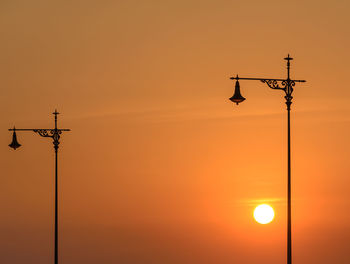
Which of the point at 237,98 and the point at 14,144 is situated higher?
the point at 237,98

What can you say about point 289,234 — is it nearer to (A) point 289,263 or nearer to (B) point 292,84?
(A) point 289,263

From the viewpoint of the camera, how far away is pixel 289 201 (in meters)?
46.4

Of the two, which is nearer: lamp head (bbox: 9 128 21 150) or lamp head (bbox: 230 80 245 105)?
lamp head (bbox: 230 80 245 105)

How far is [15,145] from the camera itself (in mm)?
63750

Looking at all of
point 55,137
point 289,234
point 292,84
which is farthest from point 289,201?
point 55,137

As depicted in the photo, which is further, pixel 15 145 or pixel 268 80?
pixel 15 145

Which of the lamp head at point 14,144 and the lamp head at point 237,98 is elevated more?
the lamp head at point 237,98

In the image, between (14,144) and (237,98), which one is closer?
(237,98)

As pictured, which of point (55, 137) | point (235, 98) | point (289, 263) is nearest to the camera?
point (289, 263)

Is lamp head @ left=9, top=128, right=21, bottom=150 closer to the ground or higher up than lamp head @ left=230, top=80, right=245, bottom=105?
closer to the ground

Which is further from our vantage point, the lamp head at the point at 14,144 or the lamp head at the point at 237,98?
the lamp head at the point at 14,144

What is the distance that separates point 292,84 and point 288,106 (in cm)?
98

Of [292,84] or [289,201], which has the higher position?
[292,84]

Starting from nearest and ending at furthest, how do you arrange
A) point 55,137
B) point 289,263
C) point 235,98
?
point 289,263
point 235,98
point 55,137
